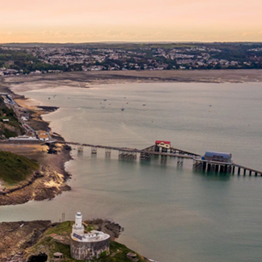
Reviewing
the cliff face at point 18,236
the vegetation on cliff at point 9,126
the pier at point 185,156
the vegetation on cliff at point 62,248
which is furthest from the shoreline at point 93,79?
the vegetation on cliff at point 62,248

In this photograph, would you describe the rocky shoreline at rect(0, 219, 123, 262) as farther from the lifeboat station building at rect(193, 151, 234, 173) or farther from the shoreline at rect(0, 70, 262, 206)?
the shoreline at rect(0, 70, 262, 206)

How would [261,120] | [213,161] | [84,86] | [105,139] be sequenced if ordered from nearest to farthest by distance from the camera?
[213,161] → [105,139] → [261,120] → [84,86]

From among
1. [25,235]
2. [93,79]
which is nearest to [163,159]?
[25,235]

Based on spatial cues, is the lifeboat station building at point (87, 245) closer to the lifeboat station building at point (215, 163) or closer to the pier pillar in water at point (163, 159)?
the lifeboat station building at point (215, 163)

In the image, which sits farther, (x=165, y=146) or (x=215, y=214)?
(x=165, y=146)

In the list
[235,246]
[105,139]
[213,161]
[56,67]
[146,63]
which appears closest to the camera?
[235,246]

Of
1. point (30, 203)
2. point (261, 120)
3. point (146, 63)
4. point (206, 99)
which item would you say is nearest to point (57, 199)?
point (30, 203)

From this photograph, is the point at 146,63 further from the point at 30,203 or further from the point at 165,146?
the point at 30,203
